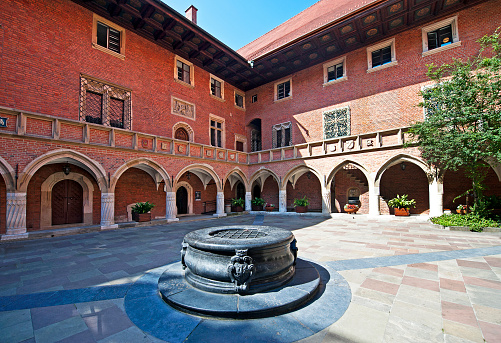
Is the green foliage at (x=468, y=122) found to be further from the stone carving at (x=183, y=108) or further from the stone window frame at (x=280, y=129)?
the stone carving at (x=183, y=108)

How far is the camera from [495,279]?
13.1 feet

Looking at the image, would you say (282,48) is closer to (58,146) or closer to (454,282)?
(58,146)

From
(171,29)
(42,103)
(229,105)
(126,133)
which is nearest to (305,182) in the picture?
(229,105)

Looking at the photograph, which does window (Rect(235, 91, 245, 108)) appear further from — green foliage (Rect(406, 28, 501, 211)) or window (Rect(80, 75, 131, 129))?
green foliage (Rect(406, 28, 501, 211))

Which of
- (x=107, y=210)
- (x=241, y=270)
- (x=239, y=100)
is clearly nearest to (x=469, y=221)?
(x=241, y=270)

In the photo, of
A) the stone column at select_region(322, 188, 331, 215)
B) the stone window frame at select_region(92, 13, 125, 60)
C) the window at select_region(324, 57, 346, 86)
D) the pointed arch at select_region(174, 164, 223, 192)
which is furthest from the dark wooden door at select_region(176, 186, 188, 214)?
the window at select_region(324, 57, 346, 86)

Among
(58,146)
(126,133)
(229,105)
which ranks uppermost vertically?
(229,105)

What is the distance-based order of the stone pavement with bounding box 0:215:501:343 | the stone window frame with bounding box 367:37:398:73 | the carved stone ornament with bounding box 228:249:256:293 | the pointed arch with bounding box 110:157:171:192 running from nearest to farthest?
the stone pavement with bounding box 0:215:501:343 → the carved stone ornament with bounding box 228:249:256:293 → the pointed arch with bounding box 110:157:171:192 → the stone window frame with bounding box 367:37:398:73

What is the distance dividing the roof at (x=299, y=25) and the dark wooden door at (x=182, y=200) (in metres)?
12.2

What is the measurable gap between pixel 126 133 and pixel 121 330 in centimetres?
1099

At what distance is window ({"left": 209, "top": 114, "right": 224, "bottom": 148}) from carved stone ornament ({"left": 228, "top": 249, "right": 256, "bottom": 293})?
15.4m

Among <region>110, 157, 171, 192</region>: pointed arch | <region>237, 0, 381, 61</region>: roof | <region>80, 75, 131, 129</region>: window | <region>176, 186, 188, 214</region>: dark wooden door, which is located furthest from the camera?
<region>176, 186, 188, 214</region>: dark wooden door

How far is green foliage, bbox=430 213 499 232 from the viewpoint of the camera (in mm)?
8773

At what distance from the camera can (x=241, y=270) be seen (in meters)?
3.22
